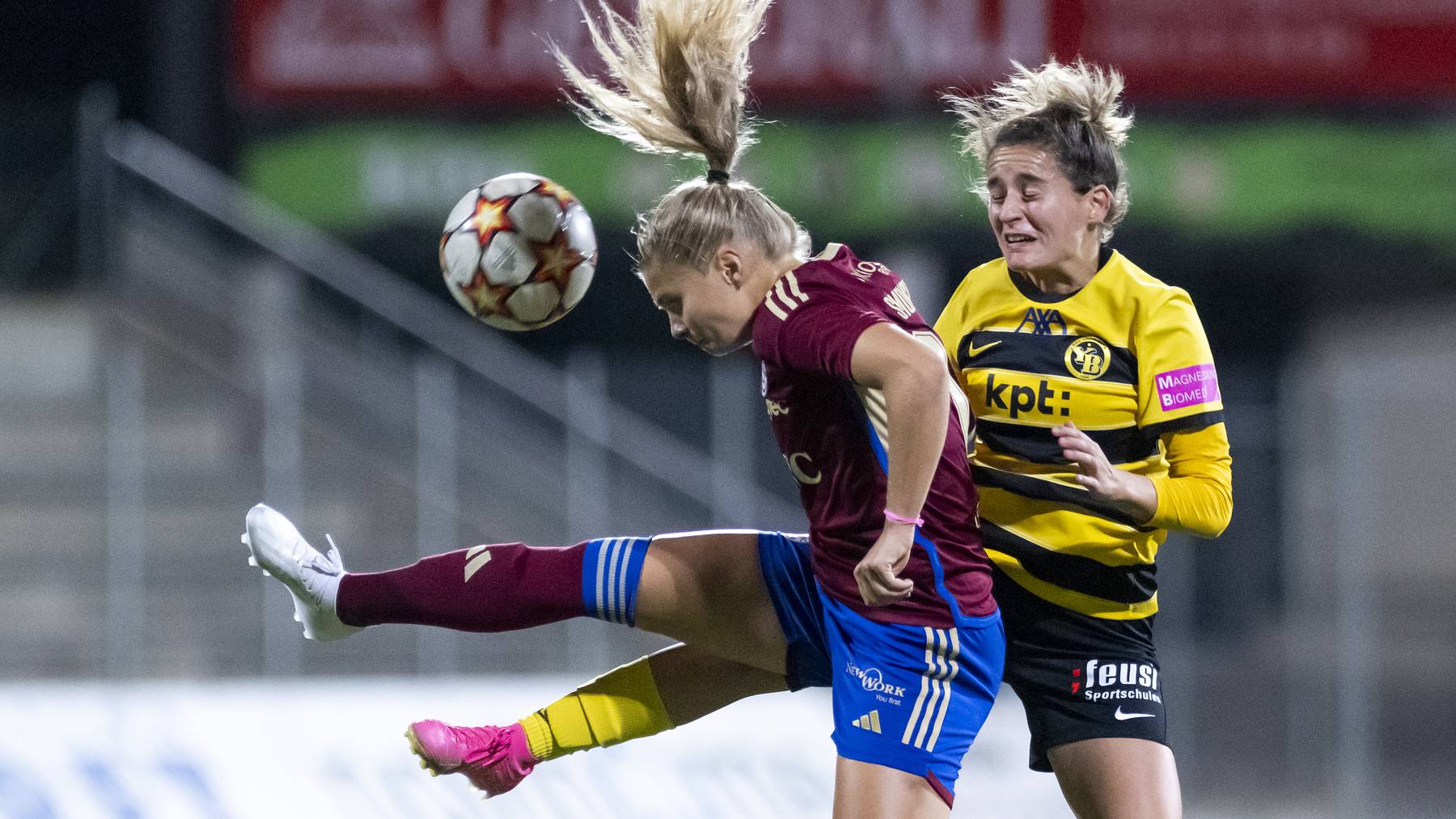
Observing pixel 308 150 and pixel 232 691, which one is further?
pixel 308 150

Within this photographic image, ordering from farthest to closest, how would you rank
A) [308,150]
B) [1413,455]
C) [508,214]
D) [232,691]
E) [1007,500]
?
[1413,455], [308,150], [232,691], [508,214], [1007,500]

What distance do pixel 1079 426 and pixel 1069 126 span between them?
56 cm

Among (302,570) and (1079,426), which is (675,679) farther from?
(1079,426)

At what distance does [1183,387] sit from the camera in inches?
127

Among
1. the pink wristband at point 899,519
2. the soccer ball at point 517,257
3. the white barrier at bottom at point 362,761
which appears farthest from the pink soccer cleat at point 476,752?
the white barrier at bottom at point 362,761

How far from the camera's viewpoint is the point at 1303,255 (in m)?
10.8

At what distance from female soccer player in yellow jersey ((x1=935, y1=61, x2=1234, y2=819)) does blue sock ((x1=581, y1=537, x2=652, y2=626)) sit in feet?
2.24

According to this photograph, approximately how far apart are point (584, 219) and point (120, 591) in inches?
175

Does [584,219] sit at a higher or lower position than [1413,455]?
higher

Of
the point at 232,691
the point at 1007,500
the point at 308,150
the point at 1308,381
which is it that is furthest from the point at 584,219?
the point at 1308,381

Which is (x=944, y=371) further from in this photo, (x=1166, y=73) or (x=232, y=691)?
(x=1166, y=73)

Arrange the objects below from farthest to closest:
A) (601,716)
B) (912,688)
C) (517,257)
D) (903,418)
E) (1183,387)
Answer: (517,257) → (601,716) → (1183,387) → (912,688) → (903,418)

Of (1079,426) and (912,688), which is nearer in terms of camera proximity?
(912,688)

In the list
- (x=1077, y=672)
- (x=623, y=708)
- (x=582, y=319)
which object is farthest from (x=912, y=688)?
(x=582, y=319)
